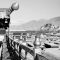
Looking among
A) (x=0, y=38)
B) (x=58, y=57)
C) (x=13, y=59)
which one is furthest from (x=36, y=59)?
(x=0, y=38)

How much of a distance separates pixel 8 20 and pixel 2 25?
0.79m

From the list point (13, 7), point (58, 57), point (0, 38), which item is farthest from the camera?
point (0, 38)

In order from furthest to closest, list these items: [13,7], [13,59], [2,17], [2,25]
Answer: [13,7]
[2,25]
[2,17]
[13,59]

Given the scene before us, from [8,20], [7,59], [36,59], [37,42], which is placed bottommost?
[7,59]

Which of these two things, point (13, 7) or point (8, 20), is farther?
point (13, 7)

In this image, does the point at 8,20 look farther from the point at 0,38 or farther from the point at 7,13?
the point at 0,38

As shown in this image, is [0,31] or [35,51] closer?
[35,51]

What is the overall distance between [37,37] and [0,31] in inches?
376

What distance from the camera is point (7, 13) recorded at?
11688 mm

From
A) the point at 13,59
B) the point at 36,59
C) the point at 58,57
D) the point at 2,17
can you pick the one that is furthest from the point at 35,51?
the point at 2,17

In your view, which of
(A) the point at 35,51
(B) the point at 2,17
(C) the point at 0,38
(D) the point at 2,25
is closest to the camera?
(A) the point at 35,51

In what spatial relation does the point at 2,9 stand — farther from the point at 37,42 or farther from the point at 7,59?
the point at 37,42

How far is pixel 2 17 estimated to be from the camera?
1103 cm

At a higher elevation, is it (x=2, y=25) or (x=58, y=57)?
(x=2, y=25)
